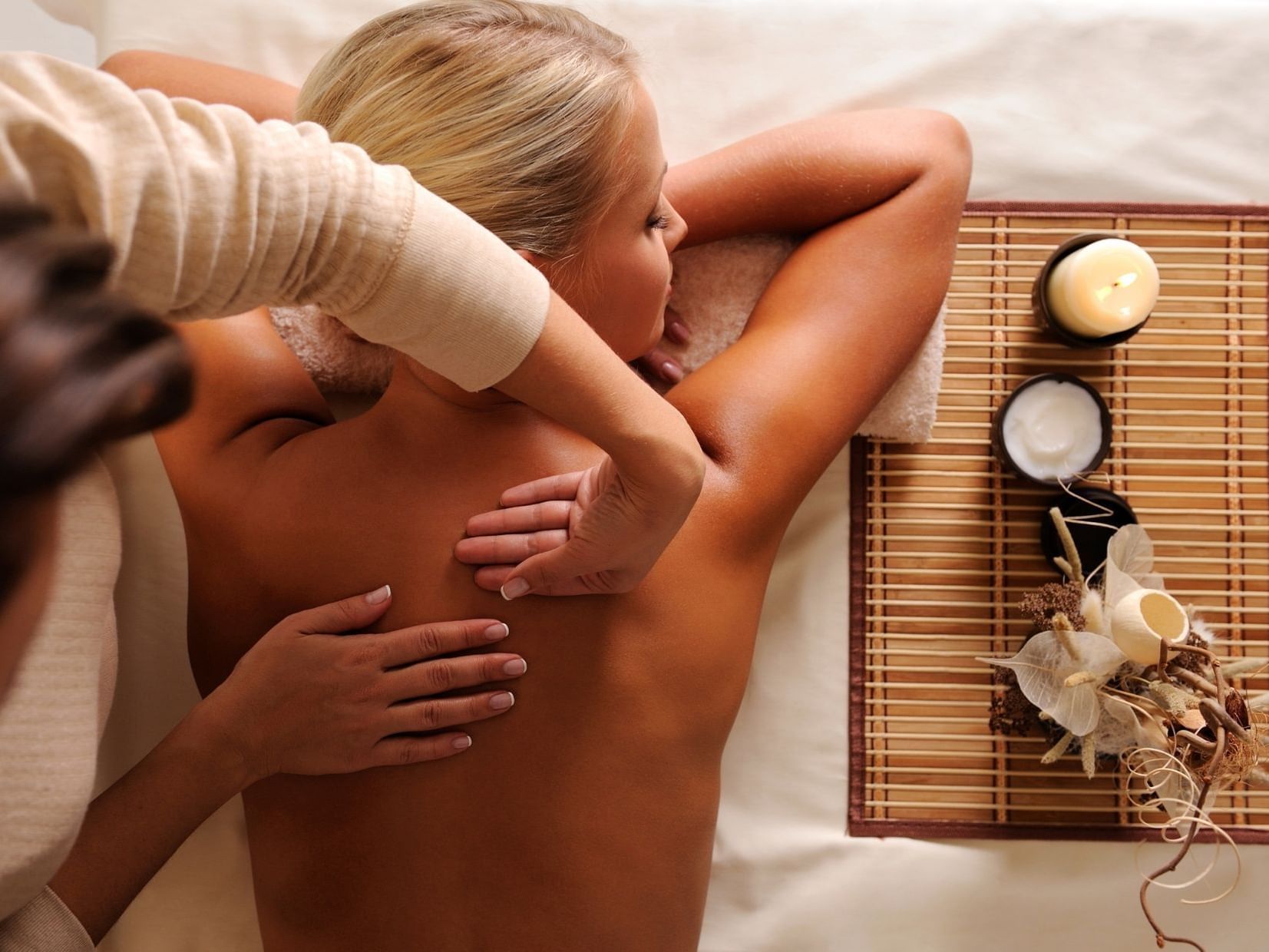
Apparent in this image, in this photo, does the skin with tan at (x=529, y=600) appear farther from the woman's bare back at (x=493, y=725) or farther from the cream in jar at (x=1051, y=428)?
the cream in jar at (x=1051, y=428)

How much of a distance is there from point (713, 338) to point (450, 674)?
57cm

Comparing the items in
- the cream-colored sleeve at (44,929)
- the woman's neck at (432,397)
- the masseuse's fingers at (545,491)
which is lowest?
the cream-colored sleeve at (44,929)

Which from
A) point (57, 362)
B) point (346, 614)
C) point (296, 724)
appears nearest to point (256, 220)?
point (57, 362)

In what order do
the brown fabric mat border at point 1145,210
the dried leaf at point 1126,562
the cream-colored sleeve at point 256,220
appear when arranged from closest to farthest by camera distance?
the cream-colored sleeve at point 256,220, the dried leaf at point 1126,562, the brown fabric mat border at point 1145,210

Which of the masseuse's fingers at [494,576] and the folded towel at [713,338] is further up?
the folded towel at [713,338]

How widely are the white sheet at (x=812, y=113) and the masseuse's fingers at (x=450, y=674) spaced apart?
0.45 metres

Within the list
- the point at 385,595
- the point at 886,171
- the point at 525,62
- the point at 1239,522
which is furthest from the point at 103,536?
the point at 1239,522

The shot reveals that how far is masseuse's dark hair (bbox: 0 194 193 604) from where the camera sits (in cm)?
42

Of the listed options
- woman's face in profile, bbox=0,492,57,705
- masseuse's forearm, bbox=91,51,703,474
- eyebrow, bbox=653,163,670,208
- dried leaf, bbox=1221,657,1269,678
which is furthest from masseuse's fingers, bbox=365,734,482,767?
dried leaf, bbox=1221,657,1269,678

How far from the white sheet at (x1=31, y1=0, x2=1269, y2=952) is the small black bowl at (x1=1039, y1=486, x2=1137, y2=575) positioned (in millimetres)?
266

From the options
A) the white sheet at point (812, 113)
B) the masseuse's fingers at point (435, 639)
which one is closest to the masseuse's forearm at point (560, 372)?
the masseuse's fingers at point (435, 639)

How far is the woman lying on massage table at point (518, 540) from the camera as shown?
2.81 ft

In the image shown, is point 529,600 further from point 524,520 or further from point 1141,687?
point 1141,687

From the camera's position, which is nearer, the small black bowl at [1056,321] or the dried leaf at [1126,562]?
the dried leaf at [1126,562]
